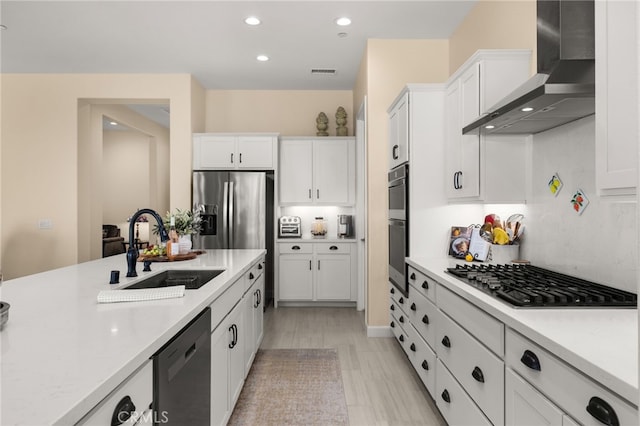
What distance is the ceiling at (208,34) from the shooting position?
10.8ft

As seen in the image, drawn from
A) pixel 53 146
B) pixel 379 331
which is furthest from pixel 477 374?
pixel 53 146

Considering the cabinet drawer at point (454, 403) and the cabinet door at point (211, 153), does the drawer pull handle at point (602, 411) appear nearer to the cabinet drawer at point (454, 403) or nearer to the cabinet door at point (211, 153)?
the cabinet drawer at point (454, 403)

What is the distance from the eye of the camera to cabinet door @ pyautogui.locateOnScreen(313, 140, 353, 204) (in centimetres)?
512

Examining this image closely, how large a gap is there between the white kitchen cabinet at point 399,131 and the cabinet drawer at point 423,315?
1.14 metres

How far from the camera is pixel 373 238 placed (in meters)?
3.84

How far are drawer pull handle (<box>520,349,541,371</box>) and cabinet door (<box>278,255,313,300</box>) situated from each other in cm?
379

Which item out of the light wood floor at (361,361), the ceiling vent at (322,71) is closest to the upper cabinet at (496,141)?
the light wood floor at (361,361)

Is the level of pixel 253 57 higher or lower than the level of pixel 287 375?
higher

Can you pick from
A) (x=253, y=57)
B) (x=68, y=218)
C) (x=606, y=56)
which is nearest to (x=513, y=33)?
(x=606, y=56)

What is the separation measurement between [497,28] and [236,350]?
2.85 m

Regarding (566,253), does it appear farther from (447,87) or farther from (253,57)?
(253,57)

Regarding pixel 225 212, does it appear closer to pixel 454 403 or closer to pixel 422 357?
pixel 422 357

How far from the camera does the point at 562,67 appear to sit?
1610mm

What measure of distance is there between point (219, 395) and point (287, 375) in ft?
3.67
